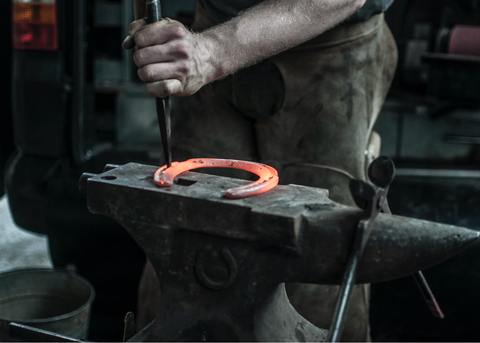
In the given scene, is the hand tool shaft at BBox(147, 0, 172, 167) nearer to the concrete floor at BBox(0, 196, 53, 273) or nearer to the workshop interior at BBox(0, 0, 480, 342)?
the workshop interior at BBox(0, 0, 480, 342)

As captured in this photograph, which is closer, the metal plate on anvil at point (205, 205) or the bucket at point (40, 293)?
the metal plate on anvil at point (205, 205)

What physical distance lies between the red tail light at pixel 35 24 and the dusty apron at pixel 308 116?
75cm

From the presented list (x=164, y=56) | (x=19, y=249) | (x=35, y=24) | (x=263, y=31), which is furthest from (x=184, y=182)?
(x=19, y=249)

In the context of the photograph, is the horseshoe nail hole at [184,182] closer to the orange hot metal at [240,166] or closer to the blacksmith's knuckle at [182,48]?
the orange hot metal at [240,166]

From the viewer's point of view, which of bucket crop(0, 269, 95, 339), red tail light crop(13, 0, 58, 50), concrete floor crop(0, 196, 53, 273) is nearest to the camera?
bucket crop(0, 269, 95, 339)

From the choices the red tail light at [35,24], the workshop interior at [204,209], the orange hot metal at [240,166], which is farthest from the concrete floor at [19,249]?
the orange hot metal at [240,166]

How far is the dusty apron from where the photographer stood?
59.6 inches

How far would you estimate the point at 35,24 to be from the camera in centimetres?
214

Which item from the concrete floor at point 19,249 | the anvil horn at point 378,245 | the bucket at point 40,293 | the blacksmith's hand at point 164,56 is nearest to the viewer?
the anvil horn at point 378,245

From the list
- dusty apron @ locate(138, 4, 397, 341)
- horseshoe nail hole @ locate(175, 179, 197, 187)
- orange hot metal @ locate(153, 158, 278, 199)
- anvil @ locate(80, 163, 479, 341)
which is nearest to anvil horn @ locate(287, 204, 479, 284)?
anvil @ locate(80, 163, 479, 341)

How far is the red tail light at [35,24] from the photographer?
211 cm

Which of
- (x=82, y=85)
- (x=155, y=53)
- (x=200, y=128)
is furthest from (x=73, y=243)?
(x=155, y=53)

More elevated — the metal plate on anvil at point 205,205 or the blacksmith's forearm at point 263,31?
the blacksmith's forearm at point 263,31

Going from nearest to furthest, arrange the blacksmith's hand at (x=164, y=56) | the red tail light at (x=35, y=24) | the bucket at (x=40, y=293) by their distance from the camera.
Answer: the blacksmith's hand at (x=164, y=56) → the bucket at (x=40, y=293) → the red tail light at (x=35, y=24)
